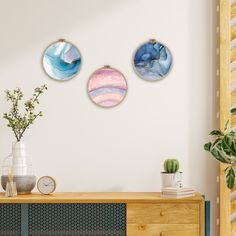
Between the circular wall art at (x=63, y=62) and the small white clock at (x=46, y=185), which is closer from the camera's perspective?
the small white clock at (x=46, y=185)

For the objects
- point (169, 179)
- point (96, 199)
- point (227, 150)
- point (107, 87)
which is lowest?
point (96, 199)

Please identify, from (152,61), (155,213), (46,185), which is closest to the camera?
(155,213)

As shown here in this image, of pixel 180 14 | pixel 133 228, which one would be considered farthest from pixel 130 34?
pixel 133 228

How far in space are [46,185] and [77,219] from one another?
14.1 inches

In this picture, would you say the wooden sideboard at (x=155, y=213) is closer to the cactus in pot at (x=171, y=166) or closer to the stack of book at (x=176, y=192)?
the stack of book at (x=176, y=192)

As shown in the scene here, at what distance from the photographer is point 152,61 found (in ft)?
12.8

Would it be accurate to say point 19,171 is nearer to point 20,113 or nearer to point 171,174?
point 20,113

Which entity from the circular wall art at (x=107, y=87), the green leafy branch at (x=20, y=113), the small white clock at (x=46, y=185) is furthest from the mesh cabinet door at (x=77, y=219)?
the circular wall art at (x=107, y=87)

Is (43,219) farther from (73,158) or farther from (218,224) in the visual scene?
(218,224)

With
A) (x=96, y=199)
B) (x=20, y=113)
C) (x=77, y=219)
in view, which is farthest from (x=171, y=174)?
(x=20, y=113)

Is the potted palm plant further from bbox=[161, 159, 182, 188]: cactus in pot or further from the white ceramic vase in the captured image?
the white ceramic vase

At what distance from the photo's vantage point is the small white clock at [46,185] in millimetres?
3623

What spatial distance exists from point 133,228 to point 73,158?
30.3 inches

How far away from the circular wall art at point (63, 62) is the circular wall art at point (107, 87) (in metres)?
0.16
